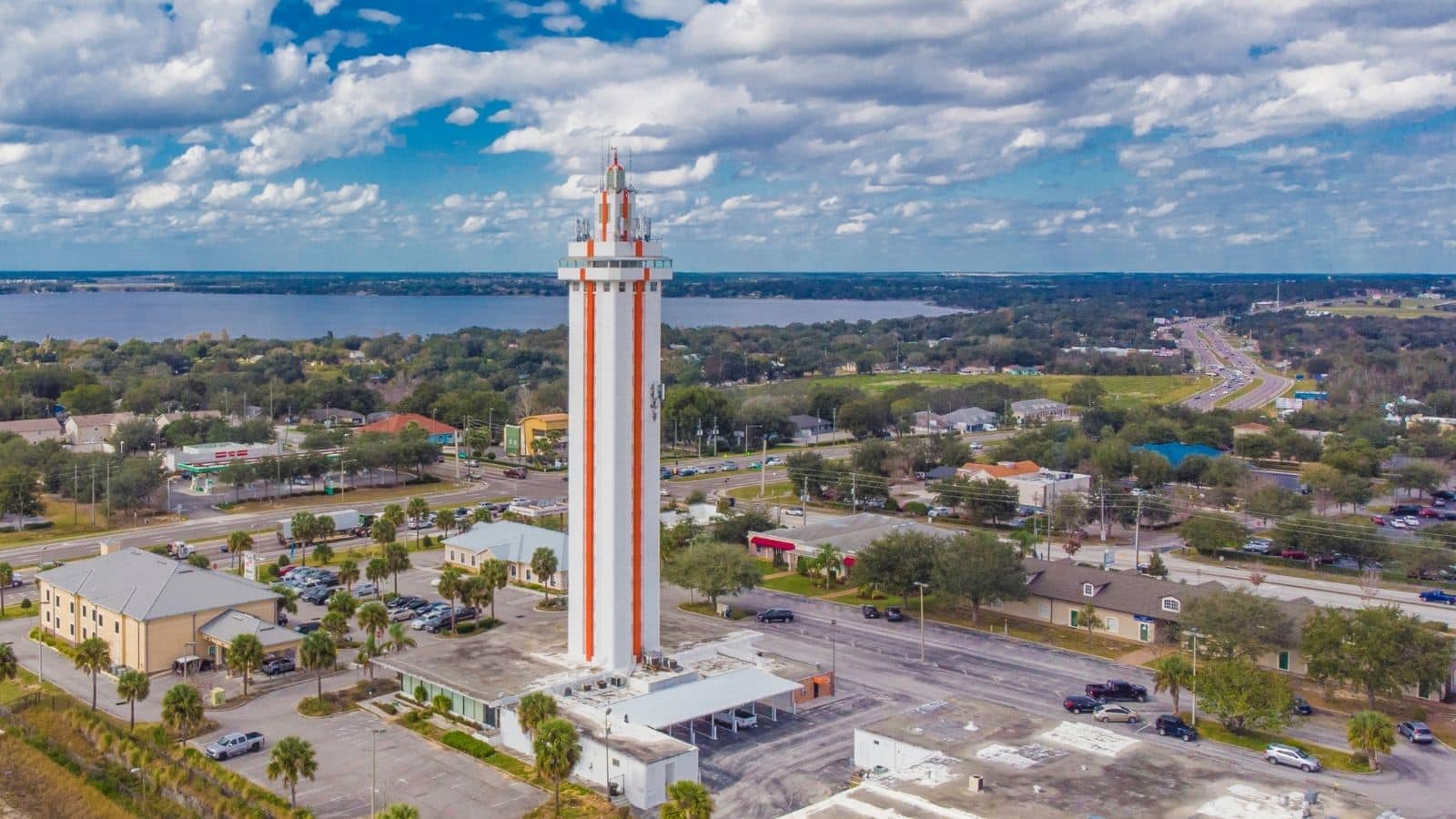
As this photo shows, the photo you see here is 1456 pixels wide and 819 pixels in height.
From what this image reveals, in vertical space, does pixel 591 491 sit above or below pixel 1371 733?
above

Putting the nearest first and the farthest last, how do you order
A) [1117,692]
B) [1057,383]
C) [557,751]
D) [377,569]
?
[557,751]
[1117,692]
[377,569]
[1057,383]

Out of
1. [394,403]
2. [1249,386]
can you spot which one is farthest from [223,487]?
[1249,386]

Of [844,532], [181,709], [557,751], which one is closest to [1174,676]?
[557,751]

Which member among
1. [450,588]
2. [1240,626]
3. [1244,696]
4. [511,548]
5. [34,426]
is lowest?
[511,548]

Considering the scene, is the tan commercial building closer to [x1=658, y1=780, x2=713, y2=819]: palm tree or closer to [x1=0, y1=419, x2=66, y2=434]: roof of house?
[x1=658, y1=780, x2=713, y2=819]: palm tree

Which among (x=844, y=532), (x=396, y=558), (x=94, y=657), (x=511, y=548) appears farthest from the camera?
(x=844, y=532)

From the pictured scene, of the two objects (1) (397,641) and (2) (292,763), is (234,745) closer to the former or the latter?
(2) (292,763)

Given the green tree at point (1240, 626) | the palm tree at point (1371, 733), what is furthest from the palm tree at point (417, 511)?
the palm tree at point (1371, 733)
